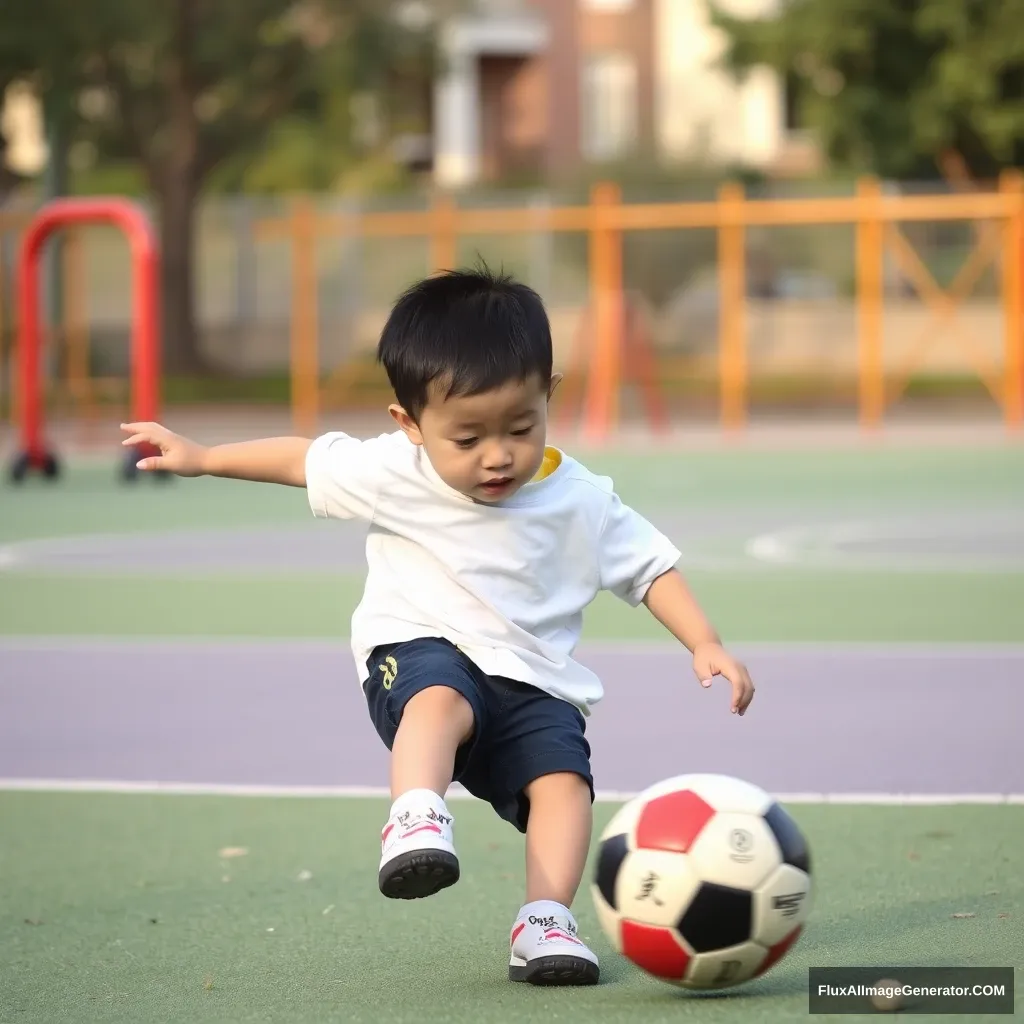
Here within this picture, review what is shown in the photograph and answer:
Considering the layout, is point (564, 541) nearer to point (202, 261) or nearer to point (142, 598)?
point (142, 598)

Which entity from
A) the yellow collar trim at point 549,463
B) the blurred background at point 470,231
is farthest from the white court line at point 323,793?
the blurred background at point 470,231

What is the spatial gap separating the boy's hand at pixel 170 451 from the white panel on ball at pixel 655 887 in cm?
114

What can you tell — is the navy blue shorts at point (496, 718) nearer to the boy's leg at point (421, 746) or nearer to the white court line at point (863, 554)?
the boy's leg at point (421, 746)

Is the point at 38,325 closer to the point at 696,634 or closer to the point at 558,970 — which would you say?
the point at 696,634

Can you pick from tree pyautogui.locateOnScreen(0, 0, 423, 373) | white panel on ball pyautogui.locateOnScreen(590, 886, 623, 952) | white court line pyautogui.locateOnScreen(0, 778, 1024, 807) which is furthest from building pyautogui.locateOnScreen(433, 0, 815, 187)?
white panel on ball pyautogui.locateOnScreen(590, 886, 623, 952)

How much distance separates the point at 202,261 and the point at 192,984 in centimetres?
2974

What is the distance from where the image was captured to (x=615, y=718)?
22.9ft

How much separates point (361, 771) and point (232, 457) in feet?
7.24

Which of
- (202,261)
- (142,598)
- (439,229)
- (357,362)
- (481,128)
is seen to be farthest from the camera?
(481,128)

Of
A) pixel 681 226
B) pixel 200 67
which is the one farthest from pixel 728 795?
pixel 200 67

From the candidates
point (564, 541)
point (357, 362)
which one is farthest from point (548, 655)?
point (357, 362)

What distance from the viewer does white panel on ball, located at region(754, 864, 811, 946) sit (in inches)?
143

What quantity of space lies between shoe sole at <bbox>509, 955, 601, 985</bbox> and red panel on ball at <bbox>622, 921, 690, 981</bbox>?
152 mm

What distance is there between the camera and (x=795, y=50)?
1262 inches
